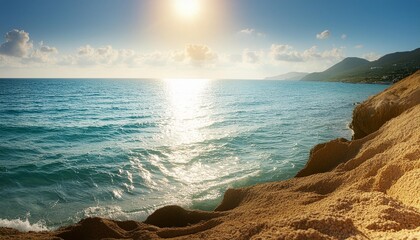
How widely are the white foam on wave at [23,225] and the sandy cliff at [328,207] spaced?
3242 millimetres

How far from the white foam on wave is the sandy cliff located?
324cm

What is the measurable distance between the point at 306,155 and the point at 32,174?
19.6m

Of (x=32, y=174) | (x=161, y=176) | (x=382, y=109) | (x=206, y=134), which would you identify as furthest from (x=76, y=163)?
(x=382, y=109)

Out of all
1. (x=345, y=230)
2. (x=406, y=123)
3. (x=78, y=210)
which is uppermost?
(x=406, y=123)

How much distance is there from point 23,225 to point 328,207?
1281 centimetres

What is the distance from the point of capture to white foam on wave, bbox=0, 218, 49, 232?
40.2 ft

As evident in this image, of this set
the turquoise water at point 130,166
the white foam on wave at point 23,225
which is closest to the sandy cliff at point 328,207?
the white foam on wave at point 23,225

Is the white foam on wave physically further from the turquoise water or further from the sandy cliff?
the sandy cliff

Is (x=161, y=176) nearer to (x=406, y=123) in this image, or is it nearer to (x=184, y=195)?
(x=184, y=195)

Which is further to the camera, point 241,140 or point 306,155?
point 241,140

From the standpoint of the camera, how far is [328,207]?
680 cm

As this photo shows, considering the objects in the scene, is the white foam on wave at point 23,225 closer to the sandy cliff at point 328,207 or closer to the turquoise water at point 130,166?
the turquoise water at point 130,166

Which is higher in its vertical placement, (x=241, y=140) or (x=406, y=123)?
(x=406, y=123)

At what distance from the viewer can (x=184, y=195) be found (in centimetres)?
1573
